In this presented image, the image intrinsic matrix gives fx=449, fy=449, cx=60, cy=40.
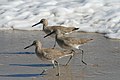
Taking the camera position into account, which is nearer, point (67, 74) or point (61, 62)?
point (67, 74)

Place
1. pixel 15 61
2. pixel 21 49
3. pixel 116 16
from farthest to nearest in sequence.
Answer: pixel 116 16
pixel 21 49
pixel 15 61

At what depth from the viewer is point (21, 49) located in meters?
8.32

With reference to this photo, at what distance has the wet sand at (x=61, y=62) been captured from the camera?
662cm

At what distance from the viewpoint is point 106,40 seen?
8.91 metres

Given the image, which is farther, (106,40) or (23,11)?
(23,11)

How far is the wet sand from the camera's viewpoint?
6.62 meters

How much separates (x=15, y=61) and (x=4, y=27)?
300 centimetres

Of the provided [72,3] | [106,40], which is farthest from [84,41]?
[72,3]

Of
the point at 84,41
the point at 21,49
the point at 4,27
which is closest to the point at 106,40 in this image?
the point at 84,41

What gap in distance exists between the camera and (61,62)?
750 centimetres

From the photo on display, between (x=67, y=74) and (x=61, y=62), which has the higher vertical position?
(x=67, y=74)

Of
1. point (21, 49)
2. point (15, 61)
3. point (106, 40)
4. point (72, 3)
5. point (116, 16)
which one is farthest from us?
point (72, 3)

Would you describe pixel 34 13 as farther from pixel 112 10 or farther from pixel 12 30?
pixel 112 10

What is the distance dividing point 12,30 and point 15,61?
276cm
